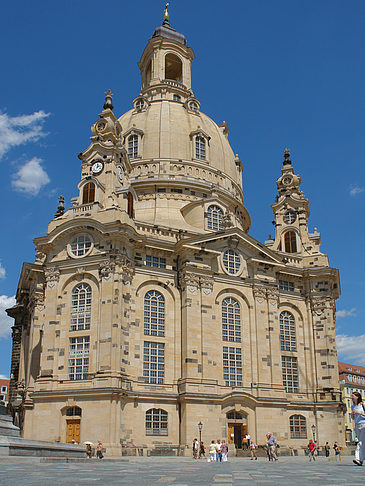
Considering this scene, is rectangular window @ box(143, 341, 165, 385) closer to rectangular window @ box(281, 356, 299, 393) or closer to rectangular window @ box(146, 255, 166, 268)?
rectangular window @ box(146, 255, 166, 268)

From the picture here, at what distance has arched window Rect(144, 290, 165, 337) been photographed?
4931 cm

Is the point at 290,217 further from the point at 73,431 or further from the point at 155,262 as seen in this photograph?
the point at 73,431

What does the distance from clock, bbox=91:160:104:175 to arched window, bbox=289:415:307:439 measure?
30114 millimetres

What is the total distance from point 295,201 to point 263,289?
50.1 ft

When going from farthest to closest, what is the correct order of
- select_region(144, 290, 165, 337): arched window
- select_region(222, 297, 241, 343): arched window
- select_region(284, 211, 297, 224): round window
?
select_region(284, 211, 297, 224): round window → select_region(222, 297, 241, 343): arched window → select_region(144, 290, 165, 337): arched window

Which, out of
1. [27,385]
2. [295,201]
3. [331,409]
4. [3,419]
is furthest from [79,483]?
[295,201]

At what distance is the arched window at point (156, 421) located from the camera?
46156 millimetres

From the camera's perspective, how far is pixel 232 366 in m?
50.9

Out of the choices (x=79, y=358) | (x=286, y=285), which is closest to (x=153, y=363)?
(x=79, y=358)

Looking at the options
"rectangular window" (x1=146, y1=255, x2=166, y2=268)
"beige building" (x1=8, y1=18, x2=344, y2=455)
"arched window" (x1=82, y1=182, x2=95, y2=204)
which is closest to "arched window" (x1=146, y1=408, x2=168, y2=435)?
"beige building" (x1=8, y1=18, x2=344, y2=455)

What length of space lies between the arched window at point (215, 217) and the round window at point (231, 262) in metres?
6.27

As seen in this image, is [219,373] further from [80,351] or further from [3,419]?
[3,419]

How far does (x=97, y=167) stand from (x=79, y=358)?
18.6 m

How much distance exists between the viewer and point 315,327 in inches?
2285
